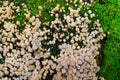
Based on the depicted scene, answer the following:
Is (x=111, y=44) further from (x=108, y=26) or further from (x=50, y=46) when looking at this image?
(x=50, y=46)

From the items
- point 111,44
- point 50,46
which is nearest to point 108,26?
point 111,44

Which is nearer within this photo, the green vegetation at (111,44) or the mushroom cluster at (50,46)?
the mushroom cluster at (50,46)

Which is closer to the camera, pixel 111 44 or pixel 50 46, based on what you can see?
pixel 50 46

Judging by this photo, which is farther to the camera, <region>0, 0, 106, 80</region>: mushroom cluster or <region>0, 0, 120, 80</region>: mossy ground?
<region>0, 0, 120, 80</region>: mossy ground

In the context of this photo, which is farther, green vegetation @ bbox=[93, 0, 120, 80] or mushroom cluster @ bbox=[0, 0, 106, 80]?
green vegetation @ bbox=[93, 0, 120, 80]

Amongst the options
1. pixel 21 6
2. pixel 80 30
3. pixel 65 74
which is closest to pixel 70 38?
pixel 80 30
